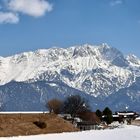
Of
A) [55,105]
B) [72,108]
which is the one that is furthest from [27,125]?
[55,105]

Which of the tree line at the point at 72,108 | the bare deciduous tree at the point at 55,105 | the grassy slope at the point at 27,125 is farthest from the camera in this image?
the bare deciduous tree at the point at 55,105

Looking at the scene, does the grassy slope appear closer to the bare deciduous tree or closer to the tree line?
the tree line

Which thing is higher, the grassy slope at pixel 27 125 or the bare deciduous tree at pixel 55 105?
the bare deciduous tree at pixel 55 105

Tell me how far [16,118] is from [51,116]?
14081mm

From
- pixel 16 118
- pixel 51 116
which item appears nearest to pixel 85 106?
pixel 51 116

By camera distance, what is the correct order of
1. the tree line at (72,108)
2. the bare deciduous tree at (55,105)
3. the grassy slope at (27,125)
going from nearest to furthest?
the grassy slope at (27,125) < the tree line at (72,108) < the bare deciduous tree at (55,105)

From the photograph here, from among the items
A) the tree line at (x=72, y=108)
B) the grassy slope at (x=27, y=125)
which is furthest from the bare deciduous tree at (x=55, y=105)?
the grassy slope at (x=27, y=125)

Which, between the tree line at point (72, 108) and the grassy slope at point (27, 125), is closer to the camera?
the grassy slope at point (27, 125)

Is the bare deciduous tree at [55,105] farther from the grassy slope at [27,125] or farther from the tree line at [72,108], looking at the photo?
the grassy slope at [27,125]

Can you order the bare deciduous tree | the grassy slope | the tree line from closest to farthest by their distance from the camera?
the grassy slope, the tree line, the bare deciduous tree

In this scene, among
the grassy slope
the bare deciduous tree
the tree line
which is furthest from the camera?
the bare deciduous tree

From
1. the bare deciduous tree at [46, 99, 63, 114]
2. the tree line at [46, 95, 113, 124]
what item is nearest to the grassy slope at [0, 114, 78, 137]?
the tree line at [46, 95, 113, 124]

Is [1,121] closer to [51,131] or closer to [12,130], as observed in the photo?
[12,130]

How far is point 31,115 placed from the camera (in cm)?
11281
